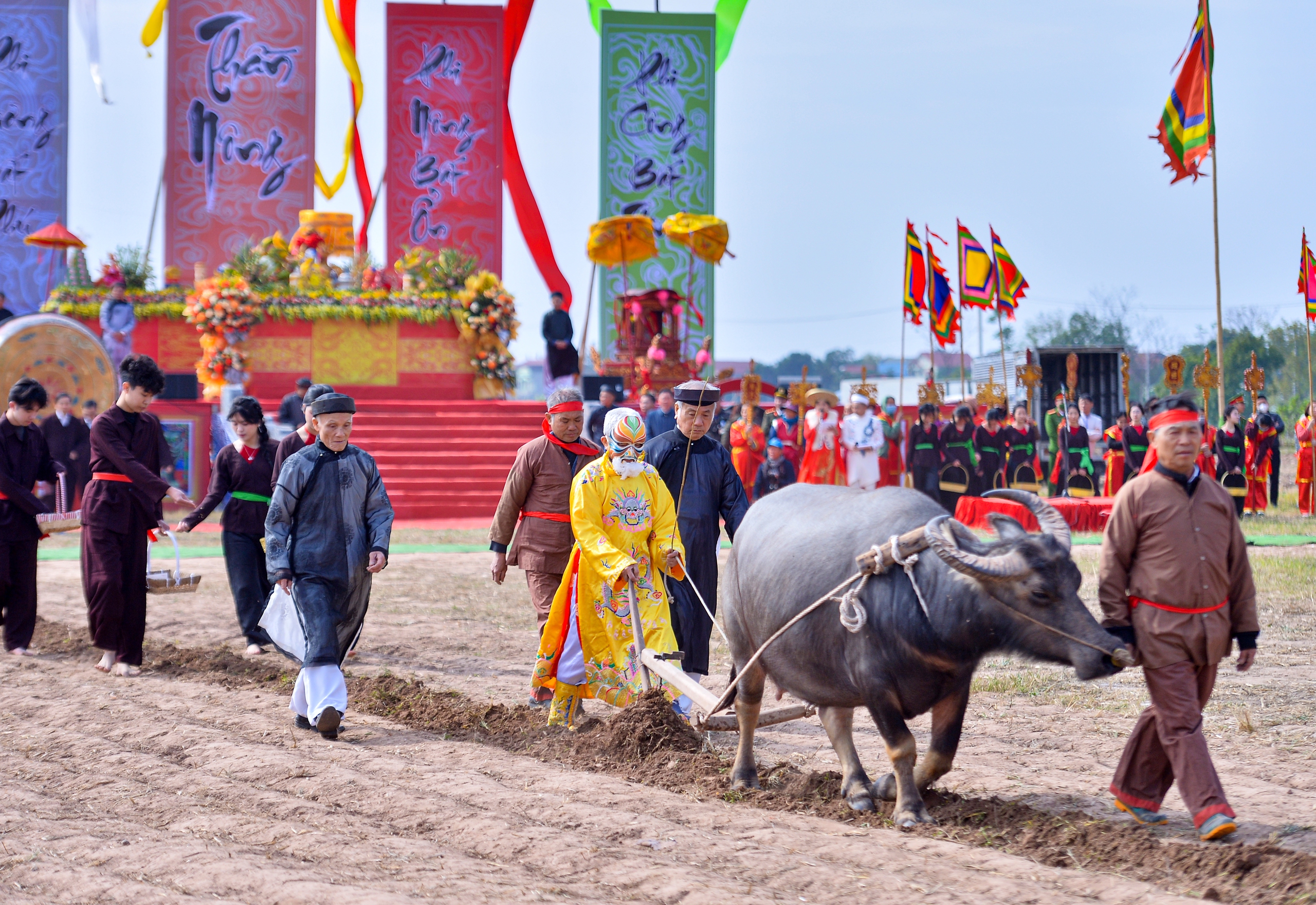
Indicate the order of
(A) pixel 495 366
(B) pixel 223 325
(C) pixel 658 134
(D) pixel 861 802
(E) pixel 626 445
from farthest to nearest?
(C) pixel 658 134
(A) pixel 495 366
(B) pixel 223 325
(E) pixel 626 445
(D) pixel 861 802

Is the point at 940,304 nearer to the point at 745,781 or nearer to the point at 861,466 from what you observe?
the point at 861,466

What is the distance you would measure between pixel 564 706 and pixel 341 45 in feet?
72.7

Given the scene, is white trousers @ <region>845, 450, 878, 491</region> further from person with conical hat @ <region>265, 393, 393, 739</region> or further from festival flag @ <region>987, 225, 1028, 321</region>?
person with conical hat @ <region>265, 393, 393, 739</region>

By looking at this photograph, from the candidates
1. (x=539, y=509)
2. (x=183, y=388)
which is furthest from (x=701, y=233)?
(x=539, y=509)

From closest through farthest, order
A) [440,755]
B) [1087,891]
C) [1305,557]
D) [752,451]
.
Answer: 1. [1087,891]
2. [440,755]
3. [1305,557]
4. [752,451]

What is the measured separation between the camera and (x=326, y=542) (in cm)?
662

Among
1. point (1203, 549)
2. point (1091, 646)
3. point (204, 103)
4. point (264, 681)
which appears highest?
point (204, 103)

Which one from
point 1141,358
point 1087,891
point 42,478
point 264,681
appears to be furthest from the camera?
point 1141,358

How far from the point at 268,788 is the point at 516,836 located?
4.48 feet

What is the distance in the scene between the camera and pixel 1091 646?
4.23m

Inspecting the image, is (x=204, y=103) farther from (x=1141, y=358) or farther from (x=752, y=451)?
(x=1141, y=358)

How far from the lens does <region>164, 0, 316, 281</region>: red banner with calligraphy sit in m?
23.8

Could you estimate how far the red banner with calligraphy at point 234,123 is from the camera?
2383 centimetres

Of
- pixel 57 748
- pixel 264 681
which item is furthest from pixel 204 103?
pixel 57 748
